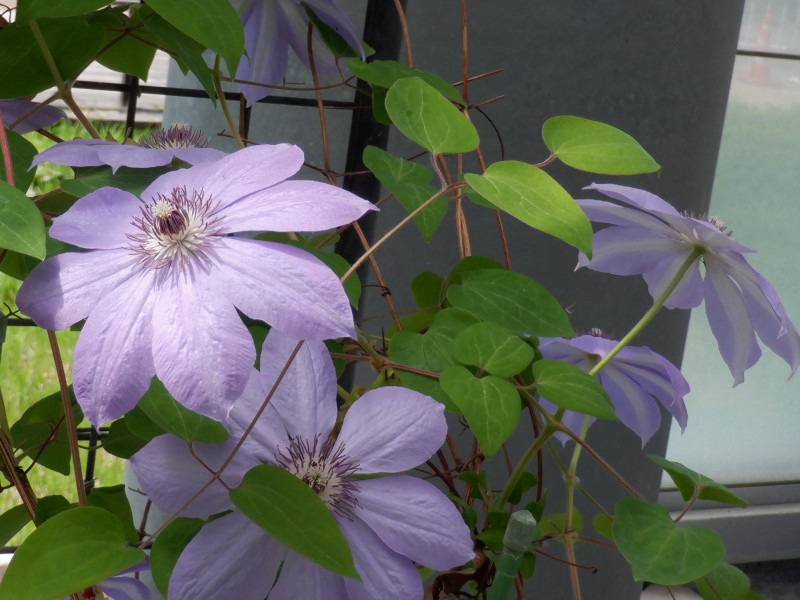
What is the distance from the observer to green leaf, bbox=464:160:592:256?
34 cm

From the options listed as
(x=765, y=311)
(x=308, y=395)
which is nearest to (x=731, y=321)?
(x=765, y=311)

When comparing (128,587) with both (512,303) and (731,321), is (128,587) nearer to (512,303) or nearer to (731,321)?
(512,303)

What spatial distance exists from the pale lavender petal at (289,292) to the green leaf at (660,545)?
195mm

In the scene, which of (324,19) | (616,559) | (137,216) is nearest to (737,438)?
(616,559)

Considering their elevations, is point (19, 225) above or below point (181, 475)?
above

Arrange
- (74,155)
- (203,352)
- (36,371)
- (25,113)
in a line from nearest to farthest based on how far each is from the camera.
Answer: (203,352) < (74,155) < (25,113) < (36,371)

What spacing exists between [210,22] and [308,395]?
168 mm

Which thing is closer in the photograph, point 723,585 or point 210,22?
point 210,22

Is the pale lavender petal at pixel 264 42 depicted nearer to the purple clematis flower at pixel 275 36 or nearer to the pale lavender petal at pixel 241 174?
the purple clematis flower at pixel 275 36

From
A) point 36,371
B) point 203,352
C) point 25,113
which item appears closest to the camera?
point 203,352

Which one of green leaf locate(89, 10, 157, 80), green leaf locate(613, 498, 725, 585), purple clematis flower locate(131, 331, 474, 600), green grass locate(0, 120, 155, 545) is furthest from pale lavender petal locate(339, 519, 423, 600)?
green grass locate(0, 120, 155, 545)

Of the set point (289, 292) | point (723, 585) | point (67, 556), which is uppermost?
point (289, 292)

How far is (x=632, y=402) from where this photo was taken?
57 cm

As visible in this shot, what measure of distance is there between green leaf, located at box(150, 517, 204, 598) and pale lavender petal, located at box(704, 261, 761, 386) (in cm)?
29
